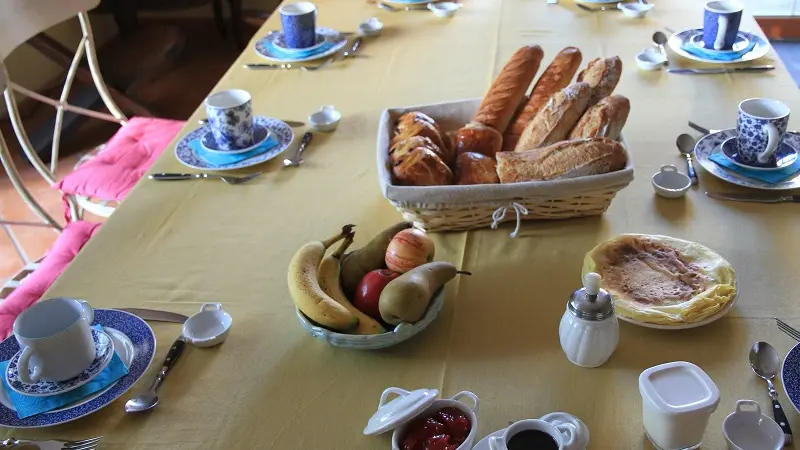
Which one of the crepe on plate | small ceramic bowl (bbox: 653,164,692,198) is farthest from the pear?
small ceramic bowl (bbox: 653,164,692,198)

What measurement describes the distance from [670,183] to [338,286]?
587 millimetres

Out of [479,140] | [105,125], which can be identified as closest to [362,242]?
[479,140]

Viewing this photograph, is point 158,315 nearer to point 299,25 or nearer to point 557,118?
point 557,118

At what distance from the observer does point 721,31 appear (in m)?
1.56

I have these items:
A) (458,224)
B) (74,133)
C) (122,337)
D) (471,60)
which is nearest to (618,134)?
(458,224)

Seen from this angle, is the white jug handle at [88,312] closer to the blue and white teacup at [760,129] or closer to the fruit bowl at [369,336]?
the fruit bowl at [369,336]

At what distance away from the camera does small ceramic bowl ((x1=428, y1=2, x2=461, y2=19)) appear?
193cm

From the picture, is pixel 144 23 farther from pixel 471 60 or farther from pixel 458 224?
pixel 458 224

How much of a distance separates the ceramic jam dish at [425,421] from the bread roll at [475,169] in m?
0.41

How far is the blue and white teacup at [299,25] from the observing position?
168 cm

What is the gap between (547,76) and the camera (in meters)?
1.27

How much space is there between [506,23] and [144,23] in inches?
105

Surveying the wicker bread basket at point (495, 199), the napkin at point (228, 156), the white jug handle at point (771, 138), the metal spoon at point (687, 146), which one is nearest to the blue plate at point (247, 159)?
the napkin at point (228, 156)

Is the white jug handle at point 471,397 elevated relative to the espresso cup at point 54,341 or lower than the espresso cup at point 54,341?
lower
